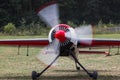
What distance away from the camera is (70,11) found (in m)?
86.2

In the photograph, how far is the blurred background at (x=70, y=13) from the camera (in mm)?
74688

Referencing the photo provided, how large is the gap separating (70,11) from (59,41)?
73155mm

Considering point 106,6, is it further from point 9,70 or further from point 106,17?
point 9,70

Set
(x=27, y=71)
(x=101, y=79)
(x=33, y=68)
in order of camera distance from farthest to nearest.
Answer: (x=33, y=68) → (x=27, y=71) → (x=101, y=79)

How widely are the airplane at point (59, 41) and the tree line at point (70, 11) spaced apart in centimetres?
5679

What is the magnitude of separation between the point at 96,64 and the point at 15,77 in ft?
17.1

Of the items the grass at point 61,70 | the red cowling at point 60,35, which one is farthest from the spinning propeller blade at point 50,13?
the grass at point 61,70

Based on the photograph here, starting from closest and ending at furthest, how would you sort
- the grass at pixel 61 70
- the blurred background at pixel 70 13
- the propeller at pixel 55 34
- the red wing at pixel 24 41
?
the propeller at pixel 55 34, the red wing at pixel 24 41, the grass at pixel 61 70, the blurred background at pixel 70 13

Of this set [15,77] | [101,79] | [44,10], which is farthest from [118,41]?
[15,77]

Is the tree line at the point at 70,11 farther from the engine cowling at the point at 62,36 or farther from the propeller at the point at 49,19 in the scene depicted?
the engine cowling at the point at 62,36

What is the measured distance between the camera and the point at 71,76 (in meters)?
14.7

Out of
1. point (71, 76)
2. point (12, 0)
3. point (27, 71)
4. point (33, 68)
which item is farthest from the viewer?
point (12, 0)

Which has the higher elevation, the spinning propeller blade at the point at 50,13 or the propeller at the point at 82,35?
the spinning propeller blade at the point at 50,13

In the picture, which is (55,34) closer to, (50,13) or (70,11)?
(50,13)
